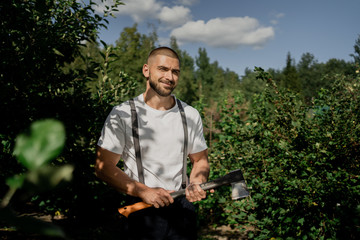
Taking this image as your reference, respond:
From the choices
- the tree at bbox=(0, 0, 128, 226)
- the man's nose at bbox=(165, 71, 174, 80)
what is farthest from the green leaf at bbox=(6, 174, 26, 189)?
the man's nose at bbox=(165, 71, 174, 80)

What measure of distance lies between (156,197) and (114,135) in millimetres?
665

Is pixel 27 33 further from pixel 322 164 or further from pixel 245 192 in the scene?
pixel 322 164

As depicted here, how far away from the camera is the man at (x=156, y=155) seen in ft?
7.26

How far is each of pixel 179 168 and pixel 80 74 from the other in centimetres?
202

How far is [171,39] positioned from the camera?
195 ft

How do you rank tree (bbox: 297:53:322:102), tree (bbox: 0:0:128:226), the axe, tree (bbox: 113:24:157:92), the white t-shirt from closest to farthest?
the axe < the white t-shirt < tree (bbox: 0:0:128:226) < tree (bbox: 113:24:157:92) < tree (bbox: 297:53:322:102)

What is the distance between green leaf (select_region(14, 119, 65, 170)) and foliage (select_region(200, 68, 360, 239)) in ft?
10.5

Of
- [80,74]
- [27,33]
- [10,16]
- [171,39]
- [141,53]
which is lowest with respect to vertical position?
[80,74]

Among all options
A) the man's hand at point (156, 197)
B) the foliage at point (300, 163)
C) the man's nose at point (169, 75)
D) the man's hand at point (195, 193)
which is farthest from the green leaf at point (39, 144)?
the foliage at point (300, 163)

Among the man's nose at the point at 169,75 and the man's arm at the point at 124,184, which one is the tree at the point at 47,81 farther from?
the man's nose at the point at 169,75

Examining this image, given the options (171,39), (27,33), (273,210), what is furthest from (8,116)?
(171,39)

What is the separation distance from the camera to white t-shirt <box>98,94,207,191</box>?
2326 millimetres

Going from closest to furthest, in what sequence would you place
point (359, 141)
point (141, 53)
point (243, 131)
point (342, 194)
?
point (342, 194)
point (359, 141)
point (243, 131)
point (141, 53)

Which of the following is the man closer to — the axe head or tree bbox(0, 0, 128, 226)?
the axe head
